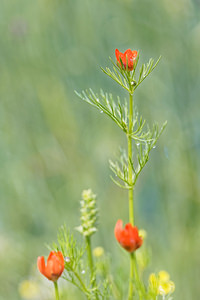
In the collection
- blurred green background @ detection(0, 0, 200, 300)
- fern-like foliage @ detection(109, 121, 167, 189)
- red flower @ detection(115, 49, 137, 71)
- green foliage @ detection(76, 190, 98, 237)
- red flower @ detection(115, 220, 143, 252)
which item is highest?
blurred green background @ detection(0, 0, 200, 300)

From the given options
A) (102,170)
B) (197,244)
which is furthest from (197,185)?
(102,170)

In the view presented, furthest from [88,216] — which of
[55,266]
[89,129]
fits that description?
[89,129]

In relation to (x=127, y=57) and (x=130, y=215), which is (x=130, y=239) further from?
(x=127, y=57)

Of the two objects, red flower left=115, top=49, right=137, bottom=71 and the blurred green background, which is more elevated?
the blurred green background

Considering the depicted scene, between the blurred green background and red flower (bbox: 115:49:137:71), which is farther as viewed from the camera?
the blurred green background

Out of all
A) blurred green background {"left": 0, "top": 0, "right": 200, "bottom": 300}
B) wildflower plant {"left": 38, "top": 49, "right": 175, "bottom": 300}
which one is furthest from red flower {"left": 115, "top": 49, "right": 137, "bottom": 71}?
blurred green background {"left": 0, "top": 0, "right": 200, "bottom": 300}

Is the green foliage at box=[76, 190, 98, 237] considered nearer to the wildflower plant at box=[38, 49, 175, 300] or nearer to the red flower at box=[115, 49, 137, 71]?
the wildflower plant at box=[38, 49, 175, 300]

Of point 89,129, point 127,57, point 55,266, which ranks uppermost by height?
point 89,129

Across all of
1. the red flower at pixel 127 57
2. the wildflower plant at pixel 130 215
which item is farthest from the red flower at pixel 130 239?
the red flower at pixel 127 57

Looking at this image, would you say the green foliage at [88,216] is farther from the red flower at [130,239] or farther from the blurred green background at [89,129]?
the blurred green background at [89,129]
